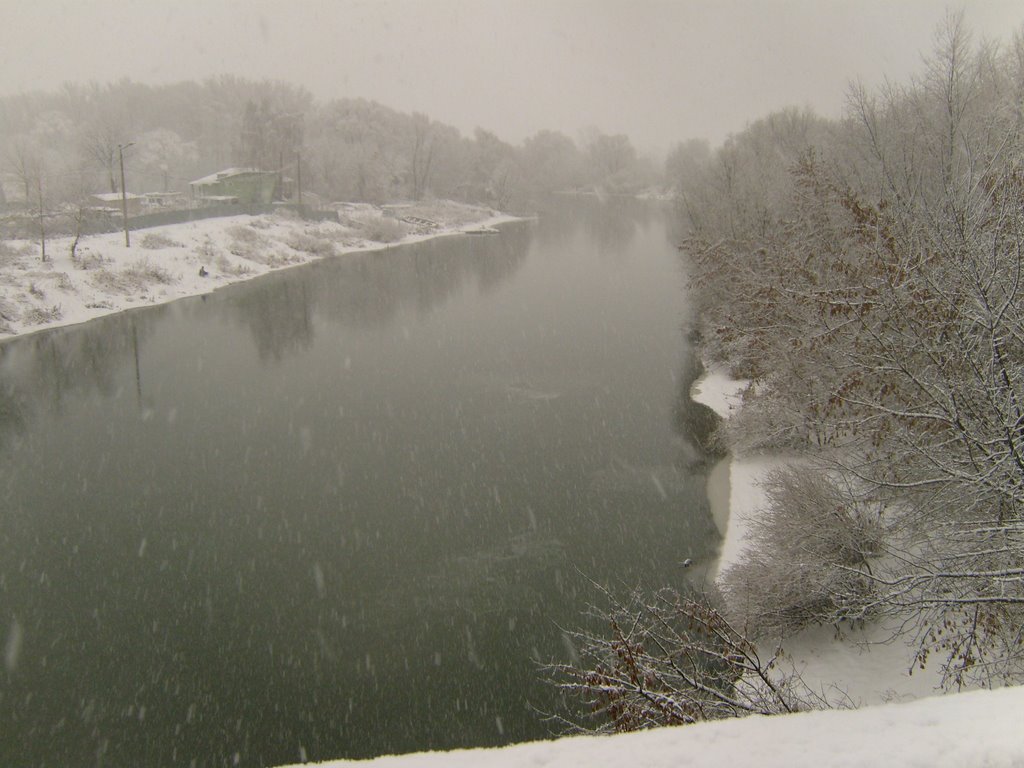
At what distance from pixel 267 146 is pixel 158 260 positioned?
42.5 m

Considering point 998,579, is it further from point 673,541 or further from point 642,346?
point 642,346

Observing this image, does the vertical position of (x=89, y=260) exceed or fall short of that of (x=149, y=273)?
it exceeds it

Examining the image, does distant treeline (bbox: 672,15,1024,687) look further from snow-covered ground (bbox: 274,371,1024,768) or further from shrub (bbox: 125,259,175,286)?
shrub (bbox: 125,259,175,286)

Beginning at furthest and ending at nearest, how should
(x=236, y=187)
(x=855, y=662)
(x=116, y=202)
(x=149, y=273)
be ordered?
(x=236, y=187) < (x=116, y=202) < (x=149, y=273) < (x=855, y=662)

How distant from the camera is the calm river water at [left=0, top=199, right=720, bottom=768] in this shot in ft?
32.0

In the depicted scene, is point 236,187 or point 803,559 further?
point 236,187

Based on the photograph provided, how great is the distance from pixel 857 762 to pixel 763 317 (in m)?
14.4

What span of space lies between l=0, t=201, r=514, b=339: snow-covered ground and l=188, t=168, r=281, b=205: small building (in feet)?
25.1

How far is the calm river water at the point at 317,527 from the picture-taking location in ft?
32.0

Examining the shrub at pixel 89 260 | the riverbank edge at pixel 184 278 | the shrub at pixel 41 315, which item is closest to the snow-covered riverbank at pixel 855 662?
the riverbank edge at pixel 184 278

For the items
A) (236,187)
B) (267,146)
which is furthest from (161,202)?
(267,146)

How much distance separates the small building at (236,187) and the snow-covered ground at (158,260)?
25.1ft

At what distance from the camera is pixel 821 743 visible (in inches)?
154

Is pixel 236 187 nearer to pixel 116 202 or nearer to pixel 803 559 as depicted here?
pixel 116 202
